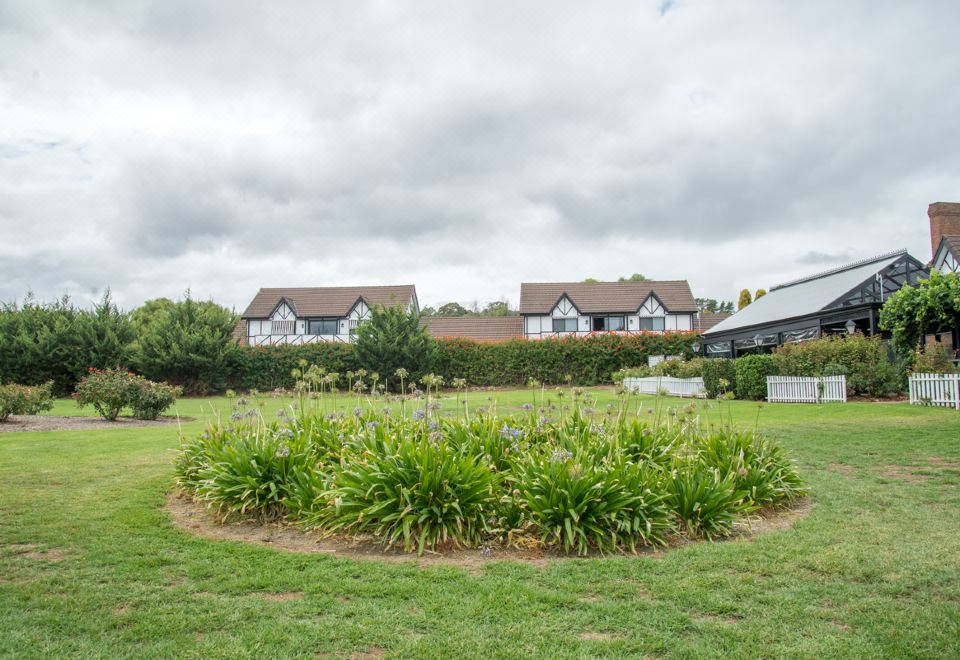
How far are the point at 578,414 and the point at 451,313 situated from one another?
75.1 m

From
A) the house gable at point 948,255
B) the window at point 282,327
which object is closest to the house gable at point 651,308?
the house gable at point 948,255

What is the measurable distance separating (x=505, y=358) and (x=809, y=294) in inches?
597

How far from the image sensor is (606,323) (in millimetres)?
46875

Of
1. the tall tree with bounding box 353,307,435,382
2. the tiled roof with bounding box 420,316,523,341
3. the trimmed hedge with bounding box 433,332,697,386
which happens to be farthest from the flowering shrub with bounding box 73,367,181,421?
the tiled roof with bounding box 420,316,523,341

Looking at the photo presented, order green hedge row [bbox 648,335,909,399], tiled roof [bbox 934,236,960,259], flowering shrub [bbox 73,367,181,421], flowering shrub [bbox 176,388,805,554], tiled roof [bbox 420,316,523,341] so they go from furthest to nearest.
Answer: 1. tiled roof [bbox 420,316,523,341]
2. tiled roof [bbox 934,236,960,259]
3. green hedge row [bbox 648,335,909,399]
4. flowering shrub [bbox 73,367,181,421]
5. flowering shrub [bbox 176,388,805,554]

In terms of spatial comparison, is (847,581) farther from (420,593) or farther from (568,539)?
(420,593)

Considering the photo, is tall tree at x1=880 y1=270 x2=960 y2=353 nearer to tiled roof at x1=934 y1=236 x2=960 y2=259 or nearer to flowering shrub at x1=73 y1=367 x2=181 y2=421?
tiled roof at x1=934 y1=236 x2=960 y2=259

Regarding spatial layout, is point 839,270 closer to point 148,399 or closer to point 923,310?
point 923,310

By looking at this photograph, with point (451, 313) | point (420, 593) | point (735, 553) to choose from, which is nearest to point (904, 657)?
point (735, 553)

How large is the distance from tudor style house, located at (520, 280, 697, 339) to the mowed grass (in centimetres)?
4056

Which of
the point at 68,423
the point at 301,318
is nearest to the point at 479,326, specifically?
the point at 301,318

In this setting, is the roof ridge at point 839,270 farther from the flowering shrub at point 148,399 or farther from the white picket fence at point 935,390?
the flowering shrub at point 148,399

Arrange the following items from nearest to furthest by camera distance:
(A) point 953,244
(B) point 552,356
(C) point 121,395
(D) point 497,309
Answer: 1. (C) point 121,395
2. (A) point 953,244
3. (B) point 552,356
4. (D) point 497,309

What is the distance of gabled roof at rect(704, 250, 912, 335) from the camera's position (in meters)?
25.8
